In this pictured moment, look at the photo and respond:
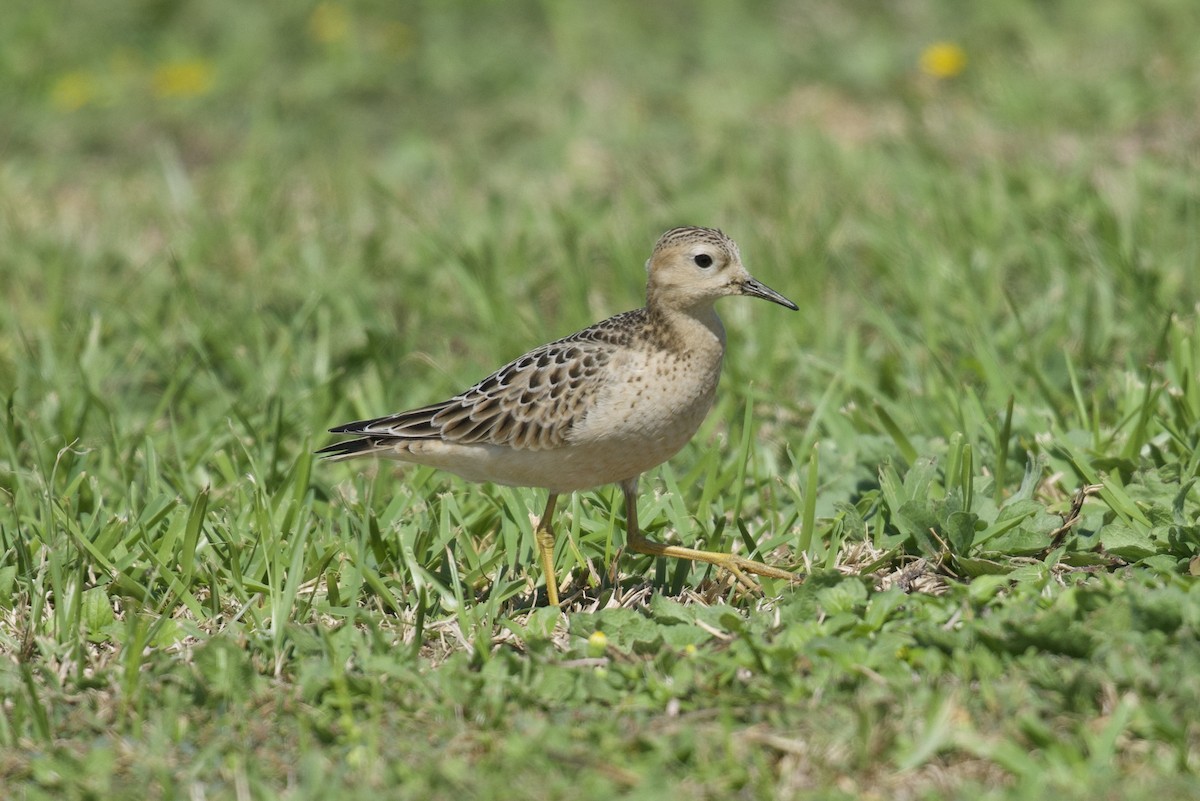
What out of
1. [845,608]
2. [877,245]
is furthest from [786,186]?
[845,608]

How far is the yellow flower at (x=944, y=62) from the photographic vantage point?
10852 millimetres

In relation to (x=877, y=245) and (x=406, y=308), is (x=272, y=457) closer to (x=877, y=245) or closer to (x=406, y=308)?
(x=406, y=308)

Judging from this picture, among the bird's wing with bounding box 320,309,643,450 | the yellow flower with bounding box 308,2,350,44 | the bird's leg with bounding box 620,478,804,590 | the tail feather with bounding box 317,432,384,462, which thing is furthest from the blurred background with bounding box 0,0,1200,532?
the bird's leg with bounding box 620,478,804,590

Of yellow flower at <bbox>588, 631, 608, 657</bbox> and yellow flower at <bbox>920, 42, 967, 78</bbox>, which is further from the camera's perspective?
Answer: yellow flower at <bbox>920, 42, 967, 78</bbox>

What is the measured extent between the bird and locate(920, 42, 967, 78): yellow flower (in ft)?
19.6

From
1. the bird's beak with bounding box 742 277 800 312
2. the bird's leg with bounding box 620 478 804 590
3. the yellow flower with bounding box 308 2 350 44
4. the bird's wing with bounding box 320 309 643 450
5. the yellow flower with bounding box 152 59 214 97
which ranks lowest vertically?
the bird's leg with bounding box 620 478 804 590

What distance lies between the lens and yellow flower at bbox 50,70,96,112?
11.8 meters

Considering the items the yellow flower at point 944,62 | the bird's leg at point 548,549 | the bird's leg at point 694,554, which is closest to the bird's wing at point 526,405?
the bird's leg at point 548,549

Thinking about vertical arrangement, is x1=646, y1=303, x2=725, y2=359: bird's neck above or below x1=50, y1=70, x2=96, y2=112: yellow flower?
below

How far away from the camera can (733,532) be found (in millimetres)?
5738

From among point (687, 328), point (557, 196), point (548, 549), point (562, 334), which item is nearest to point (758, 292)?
point (687, 328)

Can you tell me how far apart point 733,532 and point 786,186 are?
4.10 m

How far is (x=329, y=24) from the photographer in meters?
12.7

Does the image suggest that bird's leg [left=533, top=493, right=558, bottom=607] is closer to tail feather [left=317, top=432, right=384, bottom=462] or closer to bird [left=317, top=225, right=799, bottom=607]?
bird [left=317, top=225, right=799, bottom=607]
